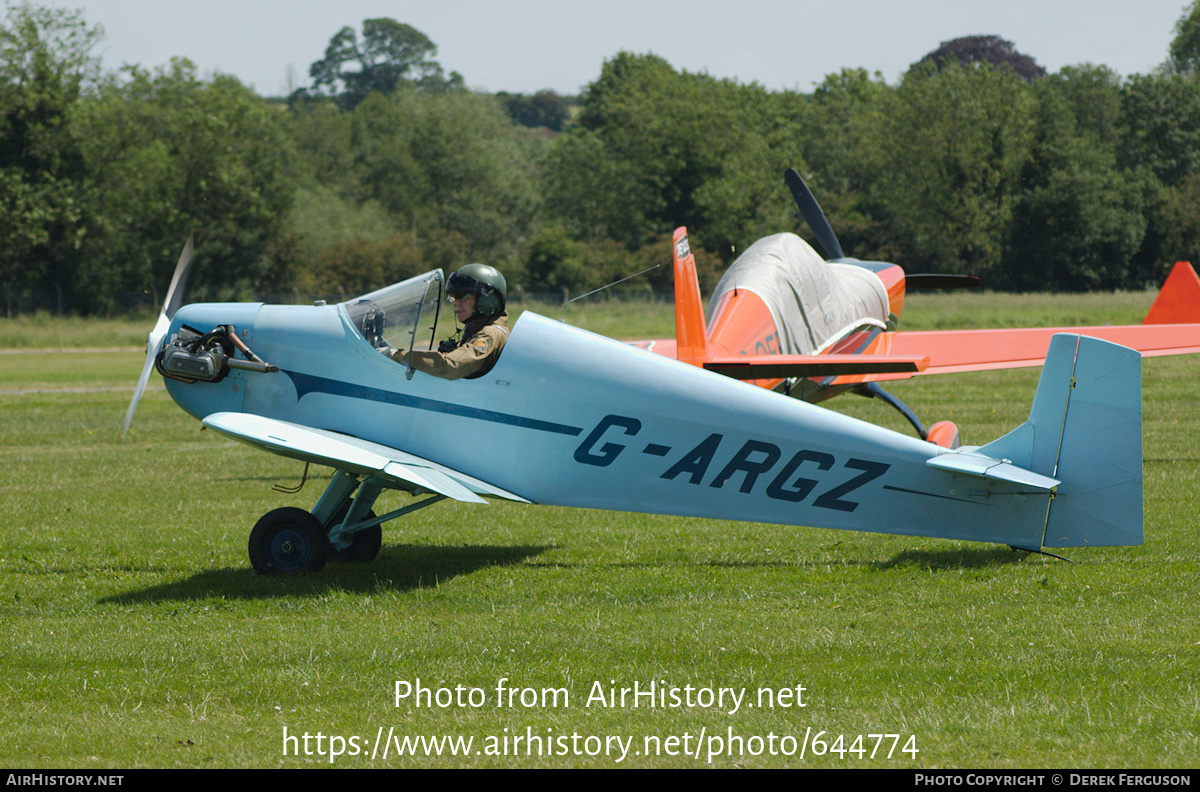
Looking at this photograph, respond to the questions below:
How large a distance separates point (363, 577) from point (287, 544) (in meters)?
0.56

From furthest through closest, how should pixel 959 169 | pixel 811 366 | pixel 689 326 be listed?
1. pixel 959 169
2. pixel 689 326
3. pixel 811 366

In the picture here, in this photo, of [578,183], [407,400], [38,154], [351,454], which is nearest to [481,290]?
[407,400]

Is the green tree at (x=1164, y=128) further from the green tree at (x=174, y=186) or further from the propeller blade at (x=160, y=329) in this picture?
the propeller blade at (x=160, y=329)

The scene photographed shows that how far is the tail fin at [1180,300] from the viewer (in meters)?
14.6

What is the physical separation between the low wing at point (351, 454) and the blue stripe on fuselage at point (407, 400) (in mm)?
284

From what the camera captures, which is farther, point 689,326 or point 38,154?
point 38,154

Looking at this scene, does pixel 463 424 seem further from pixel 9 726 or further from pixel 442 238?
pixel 442 238

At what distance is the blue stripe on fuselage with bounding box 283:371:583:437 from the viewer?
7.11 metres

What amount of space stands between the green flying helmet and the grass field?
6.02ft

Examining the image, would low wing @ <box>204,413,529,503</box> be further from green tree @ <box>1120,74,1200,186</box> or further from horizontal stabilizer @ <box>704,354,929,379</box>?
green tree @ <box>1120,74,1200,186</box>

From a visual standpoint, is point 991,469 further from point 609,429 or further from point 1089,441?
point 609,429

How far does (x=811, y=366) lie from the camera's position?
899 cm

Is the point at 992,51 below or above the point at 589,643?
above

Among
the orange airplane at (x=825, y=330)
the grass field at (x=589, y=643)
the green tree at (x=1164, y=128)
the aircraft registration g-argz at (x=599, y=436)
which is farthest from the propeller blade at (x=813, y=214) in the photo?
the green tree at (x=1164, y=128)
